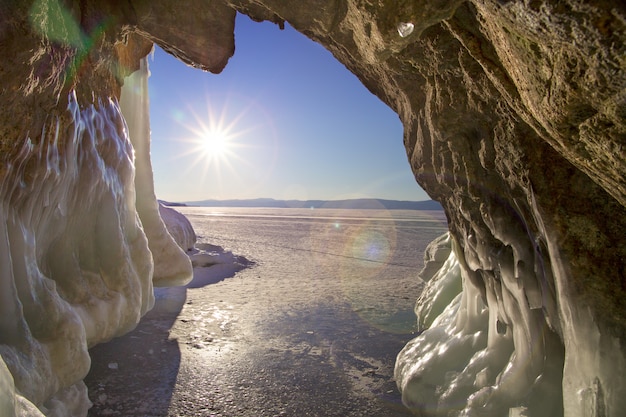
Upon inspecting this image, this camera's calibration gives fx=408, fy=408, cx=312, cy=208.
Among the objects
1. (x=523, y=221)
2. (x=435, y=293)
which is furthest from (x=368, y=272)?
(x=523, y=221)

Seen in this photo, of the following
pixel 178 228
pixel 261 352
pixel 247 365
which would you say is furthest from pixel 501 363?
pixel 178 228

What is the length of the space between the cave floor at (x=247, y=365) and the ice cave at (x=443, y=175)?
0.41 metres

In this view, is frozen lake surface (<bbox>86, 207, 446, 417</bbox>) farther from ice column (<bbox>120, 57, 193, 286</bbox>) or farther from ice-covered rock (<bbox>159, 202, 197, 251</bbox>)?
ice-covered rock (<bbox>159, 202, 197, 251</bbox>)

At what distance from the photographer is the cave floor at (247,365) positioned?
353cm

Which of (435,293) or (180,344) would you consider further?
(435,293)

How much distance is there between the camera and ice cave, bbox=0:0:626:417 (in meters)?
1.36

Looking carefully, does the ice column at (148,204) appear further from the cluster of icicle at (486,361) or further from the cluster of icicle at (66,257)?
the cluster of icicle at (486,361)

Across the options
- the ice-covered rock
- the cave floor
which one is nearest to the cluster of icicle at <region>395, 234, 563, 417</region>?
the cave floor

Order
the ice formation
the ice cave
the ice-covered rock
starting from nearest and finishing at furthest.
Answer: the ice cave → the ice formation → the ice-covered rock

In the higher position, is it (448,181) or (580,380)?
(448,181)

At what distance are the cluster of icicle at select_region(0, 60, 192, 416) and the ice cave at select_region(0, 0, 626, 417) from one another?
2cm

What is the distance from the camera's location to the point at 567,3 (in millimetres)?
959

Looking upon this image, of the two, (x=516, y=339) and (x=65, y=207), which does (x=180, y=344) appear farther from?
(x=516, y=339)

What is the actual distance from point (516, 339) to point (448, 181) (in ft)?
4.22
